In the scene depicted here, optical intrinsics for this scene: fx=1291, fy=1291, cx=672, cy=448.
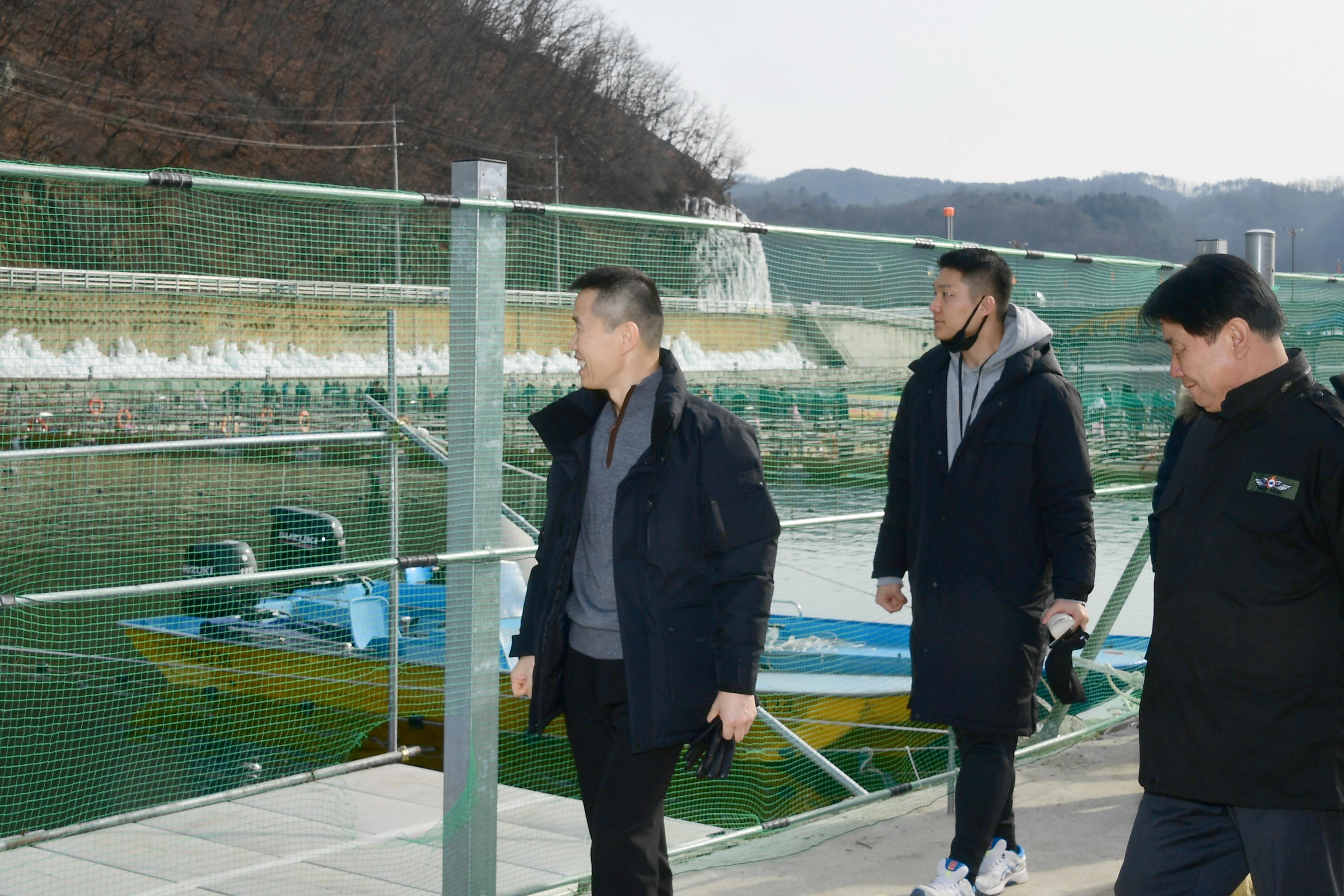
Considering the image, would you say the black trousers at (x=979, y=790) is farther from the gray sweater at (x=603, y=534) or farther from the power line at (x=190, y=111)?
the power line at (x=190, y=111)

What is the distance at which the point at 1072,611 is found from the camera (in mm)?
3662

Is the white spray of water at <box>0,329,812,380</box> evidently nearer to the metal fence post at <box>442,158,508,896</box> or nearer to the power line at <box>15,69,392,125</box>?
the metal fence post at <box>442,158,508,896</box>

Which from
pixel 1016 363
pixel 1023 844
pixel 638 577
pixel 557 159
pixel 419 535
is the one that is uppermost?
pixel 557 159

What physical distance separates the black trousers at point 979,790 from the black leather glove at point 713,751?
108 cm

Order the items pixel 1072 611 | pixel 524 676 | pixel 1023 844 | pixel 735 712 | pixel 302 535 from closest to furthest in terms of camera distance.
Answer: pixel 735 712, pixel 524 676, pixel 1072 611, pixel 1023 844, pixel 302 535

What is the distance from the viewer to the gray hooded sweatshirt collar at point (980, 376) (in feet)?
12.9

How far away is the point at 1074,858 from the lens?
4.51 meters

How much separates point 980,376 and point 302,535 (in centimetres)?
600

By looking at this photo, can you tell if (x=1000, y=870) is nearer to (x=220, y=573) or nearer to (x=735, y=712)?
(x=735, y=712)

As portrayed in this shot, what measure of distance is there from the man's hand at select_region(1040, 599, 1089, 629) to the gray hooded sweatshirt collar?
52 cm

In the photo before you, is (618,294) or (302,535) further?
(302,535)

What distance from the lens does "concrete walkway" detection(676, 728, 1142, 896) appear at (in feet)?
13.9

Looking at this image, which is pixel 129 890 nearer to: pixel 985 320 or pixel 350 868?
pixel 350 868

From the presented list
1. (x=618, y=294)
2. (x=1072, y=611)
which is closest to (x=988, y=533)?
(x=1072, y=611)
